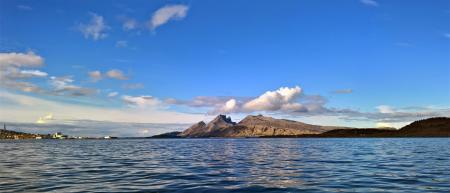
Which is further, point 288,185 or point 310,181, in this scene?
point 310,181

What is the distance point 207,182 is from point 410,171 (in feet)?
63.3

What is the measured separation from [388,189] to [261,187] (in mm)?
8160

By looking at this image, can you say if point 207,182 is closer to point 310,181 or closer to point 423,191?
point 310,181

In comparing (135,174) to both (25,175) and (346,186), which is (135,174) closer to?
(25,175)

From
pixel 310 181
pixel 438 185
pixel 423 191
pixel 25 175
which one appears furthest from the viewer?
pixel 25 175

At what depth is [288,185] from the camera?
29906mm

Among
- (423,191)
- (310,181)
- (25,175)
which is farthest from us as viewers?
(25,175)

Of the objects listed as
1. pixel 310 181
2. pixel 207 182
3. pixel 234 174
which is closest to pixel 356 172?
pixel 310 181

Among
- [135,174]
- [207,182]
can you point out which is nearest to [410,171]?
[207,182]

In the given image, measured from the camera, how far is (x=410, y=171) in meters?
38.9

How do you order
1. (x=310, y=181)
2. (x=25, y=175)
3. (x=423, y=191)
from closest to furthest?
A: (x=423, y=191) < (x=310, y=181) < (x=25, y=175)

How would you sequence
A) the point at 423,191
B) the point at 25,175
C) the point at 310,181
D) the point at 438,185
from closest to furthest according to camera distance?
the point at 423,191 → the point at 438,185 → the point at 310,181 → the point at 25,175

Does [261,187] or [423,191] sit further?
[261,187]

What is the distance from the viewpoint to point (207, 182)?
32.4 m
